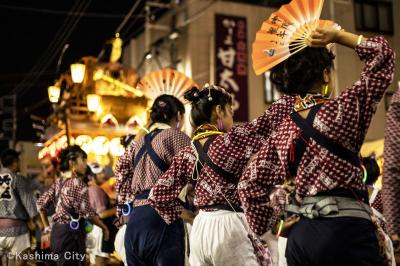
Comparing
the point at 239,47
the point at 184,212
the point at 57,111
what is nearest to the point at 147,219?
the point at 184,212

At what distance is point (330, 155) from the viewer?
3240 mm

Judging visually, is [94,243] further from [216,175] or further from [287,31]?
[287,31]

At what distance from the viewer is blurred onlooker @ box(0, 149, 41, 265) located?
9797mm

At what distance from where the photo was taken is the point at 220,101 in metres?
5.48

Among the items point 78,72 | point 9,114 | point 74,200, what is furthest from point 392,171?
point 9,114

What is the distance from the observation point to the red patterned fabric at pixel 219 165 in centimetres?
478

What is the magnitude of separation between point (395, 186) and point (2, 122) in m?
35.8

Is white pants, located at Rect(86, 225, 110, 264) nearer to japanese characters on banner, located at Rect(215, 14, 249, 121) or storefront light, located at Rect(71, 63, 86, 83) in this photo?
storefront light, located at Rect(71, 63, 86, 83)

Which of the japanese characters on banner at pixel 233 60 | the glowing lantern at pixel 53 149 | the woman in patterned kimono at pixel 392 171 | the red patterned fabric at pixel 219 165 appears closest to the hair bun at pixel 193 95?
→ the red patterned fabric at pixel 219 165

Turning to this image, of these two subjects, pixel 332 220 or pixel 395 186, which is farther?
pixel 332 220

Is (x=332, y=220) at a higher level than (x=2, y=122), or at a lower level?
lower

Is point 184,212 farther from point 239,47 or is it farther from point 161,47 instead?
point 161,47

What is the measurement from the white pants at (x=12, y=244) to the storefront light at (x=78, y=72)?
10697mm

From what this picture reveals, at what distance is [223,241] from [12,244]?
19.8ft
